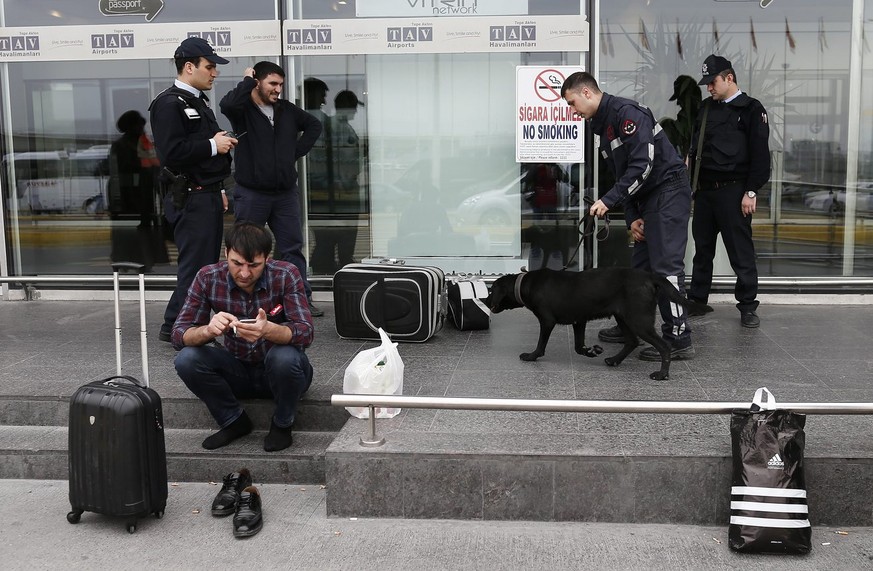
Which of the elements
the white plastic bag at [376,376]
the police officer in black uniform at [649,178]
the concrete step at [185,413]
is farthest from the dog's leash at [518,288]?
the concrete step at [185,413]

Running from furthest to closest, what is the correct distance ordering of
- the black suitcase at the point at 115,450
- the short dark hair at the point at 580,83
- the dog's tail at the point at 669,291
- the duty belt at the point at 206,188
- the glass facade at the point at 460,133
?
1. the glass facade at the point at 460,133
2. the duty belt at the point at 206,188
3. the short dark hair at the point at 580,83
4. the dog's tail at the point at 669,291
5. the black suitcase at the point at 115,450

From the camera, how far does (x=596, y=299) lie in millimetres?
5062

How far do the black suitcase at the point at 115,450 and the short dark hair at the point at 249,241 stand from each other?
786 millimetres

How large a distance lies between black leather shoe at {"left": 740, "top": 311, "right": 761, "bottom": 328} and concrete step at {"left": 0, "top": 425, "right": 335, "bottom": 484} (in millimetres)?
3436

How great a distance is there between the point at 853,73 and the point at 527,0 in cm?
286

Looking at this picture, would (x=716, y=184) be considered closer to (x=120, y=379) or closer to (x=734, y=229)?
(x=734, y=229)

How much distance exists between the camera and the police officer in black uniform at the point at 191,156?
17.8ft

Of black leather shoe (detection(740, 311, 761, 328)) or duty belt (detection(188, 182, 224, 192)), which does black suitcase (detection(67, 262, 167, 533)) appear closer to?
duty belt (detection(188, 182, 224, 192))

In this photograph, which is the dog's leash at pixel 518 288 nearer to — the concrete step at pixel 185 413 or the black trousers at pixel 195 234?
the concrete step at pixel 185 413

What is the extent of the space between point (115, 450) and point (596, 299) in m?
2.79

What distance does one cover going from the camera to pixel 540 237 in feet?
25.0

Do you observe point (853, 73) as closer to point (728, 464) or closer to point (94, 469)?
point (728, 464)

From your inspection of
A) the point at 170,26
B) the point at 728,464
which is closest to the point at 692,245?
the point at 728,464

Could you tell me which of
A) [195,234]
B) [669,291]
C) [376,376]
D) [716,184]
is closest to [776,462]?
[669,291]
